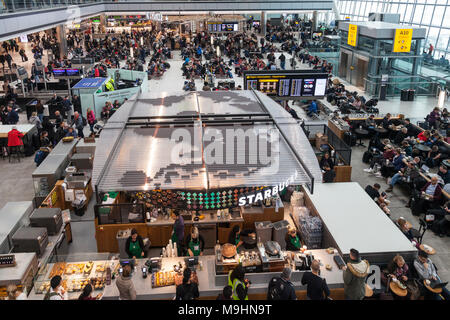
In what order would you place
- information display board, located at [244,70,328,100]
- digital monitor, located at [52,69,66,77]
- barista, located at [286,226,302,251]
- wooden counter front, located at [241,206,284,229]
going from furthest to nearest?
digital monitor, located at [52,69,66,77] < information display board, located at [244,70,328,100] < wooden counter front, located at [241,206,284,229] < barista, located at [286,226,302,251]

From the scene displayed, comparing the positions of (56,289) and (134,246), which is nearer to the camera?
(56,289)

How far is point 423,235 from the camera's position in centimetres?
963

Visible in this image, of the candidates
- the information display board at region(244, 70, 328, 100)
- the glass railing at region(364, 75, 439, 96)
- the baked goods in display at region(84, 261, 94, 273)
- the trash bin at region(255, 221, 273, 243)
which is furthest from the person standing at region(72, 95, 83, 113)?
the glass railing at region(364, 75, 439, 96)

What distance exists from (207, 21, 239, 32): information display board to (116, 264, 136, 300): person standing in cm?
3461

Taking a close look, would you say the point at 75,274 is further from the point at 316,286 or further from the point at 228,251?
the point at 316,286

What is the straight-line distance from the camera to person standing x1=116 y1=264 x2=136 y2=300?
20.5ft

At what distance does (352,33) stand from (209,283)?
2256 cm

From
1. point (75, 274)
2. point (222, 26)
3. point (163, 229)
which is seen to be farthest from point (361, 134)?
point (222, 26)

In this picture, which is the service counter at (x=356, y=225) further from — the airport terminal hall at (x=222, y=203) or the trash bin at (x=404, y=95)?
the trash bin at (x=404, y=95)

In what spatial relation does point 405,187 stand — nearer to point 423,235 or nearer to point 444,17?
point 423,235

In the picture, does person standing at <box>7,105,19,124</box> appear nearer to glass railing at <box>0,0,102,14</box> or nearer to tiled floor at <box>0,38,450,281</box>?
tiled floor at <box>0,38,450,281</box>

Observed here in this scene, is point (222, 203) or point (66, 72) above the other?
point (222, 203)

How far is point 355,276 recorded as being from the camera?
630 cm
